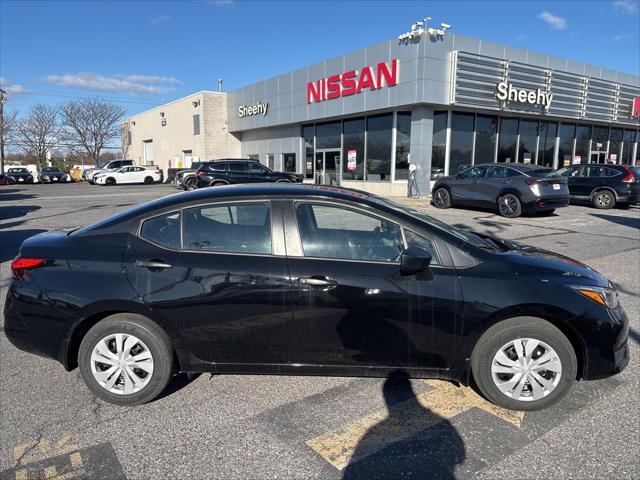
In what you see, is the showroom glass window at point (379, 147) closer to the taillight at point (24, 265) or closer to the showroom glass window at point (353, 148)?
the showroom glass window at point (353, 148)

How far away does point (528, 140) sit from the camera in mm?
23172

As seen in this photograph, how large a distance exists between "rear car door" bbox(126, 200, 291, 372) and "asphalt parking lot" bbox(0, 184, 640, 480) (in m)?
0.40

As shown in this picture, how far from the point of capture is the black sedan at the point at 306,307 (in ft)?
9.73

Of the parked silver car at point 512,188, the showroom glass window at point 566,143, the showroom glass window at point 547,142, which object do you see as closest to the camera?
the parked silver car at point 512,188

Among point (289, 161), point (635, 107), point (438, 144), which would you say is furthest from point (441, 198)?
point (635, 107)

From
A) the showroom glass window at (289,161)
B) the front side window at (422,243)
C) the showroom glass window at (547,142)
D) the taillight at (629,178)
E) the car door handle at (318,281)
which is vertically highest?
the showroom glass window at (547,142)

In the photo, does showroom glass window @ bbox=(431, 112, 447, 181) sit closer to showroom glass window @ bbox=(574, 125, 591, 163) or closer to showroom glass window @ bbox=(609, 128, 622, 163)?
showroom glass window @ bbox=(574, 125, 591, 163)

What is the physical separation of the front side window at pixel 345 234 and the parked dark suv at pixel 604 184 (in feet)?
47.0

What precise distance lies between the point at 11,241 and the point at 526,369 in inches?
388

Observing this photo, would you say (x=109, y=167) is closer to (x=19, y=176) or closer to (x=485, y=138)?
(x=19, y=176)

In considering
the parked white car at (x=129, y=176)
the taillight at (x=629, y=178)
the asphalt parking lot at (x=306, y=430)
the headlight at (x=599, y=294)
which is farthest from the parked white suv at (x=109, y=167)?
the headlight at (x=599, y=294)

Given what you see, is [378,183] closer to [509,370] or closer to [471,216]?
[471,216]

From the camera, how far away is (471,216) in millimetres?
13195

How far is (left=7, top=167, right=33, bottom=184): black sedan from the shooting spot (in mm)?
37375
